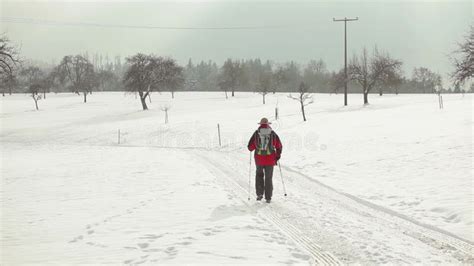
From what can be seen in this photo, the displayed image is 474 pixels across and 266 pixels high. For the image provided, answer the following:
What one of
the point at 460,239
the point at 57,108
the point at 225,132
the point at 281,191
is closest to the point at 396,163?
the point at 281,191

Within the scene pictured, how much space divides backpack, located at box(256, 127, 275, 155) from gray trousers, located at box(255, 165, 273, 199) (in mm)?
384

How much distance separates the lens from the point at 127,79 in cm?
5312

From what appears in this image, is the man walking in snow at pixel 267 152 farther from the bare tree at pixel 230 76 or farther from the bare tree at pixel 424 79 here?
the bare tree at pixel 424 79

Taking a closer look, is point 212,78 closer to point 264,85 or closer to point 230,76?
point 230,76

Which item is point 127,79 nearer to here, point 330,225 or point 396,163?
point 396,163

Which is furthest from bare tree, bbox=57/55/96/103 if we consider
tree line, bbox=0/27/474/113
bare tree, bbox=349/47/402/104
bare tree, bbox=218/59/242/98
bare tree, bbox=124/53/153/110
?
bare tree, bbox=349/47/402/104

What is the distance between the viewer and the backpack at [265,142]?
9.10m

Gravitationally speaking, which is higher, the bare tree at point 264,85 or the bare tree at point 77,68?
the bare tree at point 77,68

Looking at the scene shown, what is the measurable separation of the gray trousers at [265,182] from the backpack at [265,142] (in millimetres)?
384

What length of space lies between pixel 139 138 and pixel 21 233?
25180 mm

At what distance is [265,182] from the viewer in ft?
30.2

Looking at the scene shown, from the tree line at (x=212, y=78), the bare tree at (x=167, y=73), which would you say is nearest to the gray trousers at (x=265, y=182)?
the tree line at (x=212, y=78)

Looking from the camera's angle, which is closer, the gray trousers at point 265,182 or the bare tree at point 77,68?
the gray trousers at point 265,182

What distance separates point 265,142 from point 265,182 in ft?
3.36
